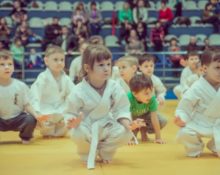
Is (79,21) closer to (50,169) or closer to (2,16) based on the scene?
(2,16)

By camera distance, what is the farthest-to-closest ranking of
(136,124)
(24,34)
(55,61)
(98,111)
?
(24,34)
(55,61)
(98,111)
(136,124)

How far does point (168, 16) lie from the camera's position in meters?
15.7

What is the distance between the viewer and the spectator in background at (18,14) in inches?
592

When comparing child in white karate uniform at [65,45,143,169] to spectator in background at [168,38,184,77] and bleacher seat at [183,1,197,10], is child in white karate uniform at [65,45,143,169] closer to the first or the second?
spectator in background at [168,38,184,77]

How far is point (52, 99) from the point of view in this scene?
670cm

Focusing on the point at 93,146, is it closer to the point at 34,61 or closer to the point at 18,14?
the point at 34,61

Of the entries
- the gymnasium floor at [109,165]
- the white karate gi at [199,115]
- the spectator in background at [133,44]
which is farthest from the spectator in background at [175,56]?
the white karate gi at [199,115]

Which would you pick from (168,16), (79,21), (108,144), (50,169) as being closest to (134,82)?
(108,144)

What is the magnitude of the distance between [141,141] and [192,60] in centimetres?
336

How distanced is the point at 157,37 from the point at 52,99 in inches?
340

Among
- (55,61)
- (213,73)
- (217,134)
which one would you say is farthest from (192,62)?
(217,134)

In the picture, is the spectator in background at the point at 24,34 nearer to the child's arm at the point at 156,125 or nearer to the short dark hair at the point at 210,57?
the child's arm at the point at 156,125

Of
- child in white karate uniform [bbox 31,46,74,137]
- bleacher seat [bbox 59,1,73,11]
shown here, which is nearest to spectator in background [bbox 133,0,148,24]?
bleacher seat [bbox 59,1,73,11]

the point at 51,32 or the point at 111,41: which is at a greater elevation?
the point at 51,32
